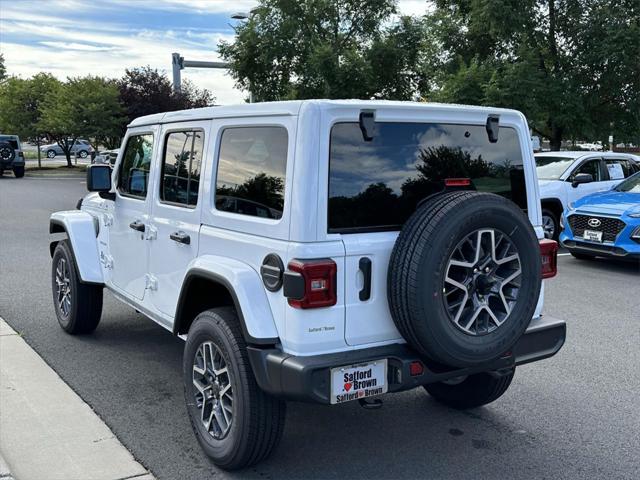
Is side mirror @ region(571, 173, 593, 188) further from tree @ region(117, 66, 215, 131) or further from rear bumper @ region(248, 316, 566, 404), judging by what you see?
tree @ region(117, 66, 215, 131)

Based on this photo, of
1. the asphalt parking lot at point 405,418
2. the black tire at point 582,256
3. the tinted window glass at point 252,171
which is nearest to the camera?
the tinted window glass at point 252,171

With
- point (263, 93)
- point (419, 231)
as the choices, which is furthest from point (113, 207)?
point (263, 93)

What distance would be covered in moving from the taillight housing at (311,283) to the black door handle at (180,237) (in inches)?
40.2

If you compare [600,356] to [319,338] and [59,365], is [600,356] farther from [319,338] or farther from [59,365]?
[59,365]

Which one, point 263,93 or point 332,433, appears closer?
point 332,433

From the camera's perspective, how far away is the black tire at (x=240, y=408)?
3.31 metres

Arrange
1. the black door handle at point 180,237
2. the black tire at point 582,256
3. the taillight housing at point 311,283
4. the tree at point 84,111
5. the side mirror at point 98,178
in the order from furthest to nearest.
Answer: the tree at point 84,111
the black tire at point 582,256
the side mirror at point 98,178
the black door handle at point 180,237
the taillight housing at point 311,283

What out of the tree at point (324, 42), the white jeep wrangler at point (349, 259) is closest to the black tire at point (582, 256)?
the white jeep wrangler at point (349, 259)

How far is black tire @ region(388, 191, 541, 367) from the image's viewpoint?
3.11 m

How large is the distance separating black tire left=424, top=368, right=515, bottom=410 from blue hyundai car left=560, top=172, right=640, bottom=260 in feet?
18.1

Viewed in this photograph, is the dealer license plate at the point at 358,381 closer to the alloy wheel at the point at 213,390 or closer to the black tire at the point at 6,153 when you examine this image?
the alloy wheel at the point at 213,390

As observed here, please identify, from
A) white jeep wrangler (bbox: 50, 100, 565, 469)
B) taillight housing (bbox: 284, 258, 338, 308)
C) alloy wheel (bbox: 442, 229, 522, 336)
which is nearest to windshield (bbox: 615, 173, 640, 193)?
white jeep wrangler (bbox: 50, 100, 565, 469)

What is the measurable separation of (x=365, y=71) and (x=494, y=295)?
24171mm

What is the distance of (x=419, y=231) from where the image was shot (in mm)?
3166
